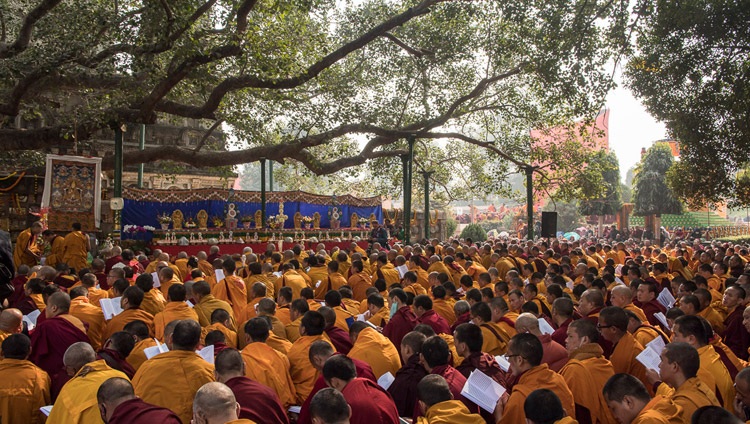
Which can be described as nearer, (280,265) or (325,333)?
(325,333)

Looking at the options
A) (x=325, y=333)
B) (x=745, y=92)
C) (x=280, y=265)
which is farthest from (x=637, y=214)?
(x=325, y=333)

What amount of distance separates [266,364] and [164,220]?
16.1 meters

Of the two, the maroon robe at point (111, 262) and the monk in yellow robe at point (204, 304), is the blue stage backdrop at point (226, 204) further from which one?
the monk in yellow robe at point (204, 304)

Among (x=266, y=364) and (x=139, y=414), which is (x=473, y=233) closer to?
(x=266, y=364)

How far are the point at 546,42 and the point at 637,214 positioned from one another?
3453 centimetres

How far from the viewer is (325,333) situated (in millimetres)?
6582

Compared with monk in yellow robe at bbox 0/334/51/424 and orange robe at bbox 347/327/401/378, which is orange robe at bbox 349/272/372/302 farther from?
monk in yellow robe at bbox 0/334/51/424

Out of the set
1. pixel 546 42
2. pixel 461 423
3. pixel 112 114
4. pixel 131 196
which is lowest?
pixel 461 423

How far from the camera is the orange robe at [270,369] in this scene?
5375mm

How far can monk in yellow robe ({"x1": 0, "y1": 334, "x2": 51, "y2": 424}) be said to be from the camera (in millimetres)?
5125

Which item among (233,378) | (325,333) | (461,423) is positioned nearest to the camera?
(461,423)

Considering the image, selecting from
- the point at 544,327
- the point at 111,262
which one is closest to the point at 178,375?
the point at 544,327

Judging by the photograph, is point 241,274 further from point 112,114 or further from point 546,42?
point 546,42

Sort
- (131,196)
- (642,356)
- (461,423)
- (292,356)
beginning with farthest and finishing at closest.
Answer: (131,196) → (292,356) → (642,356) → (461,423)
